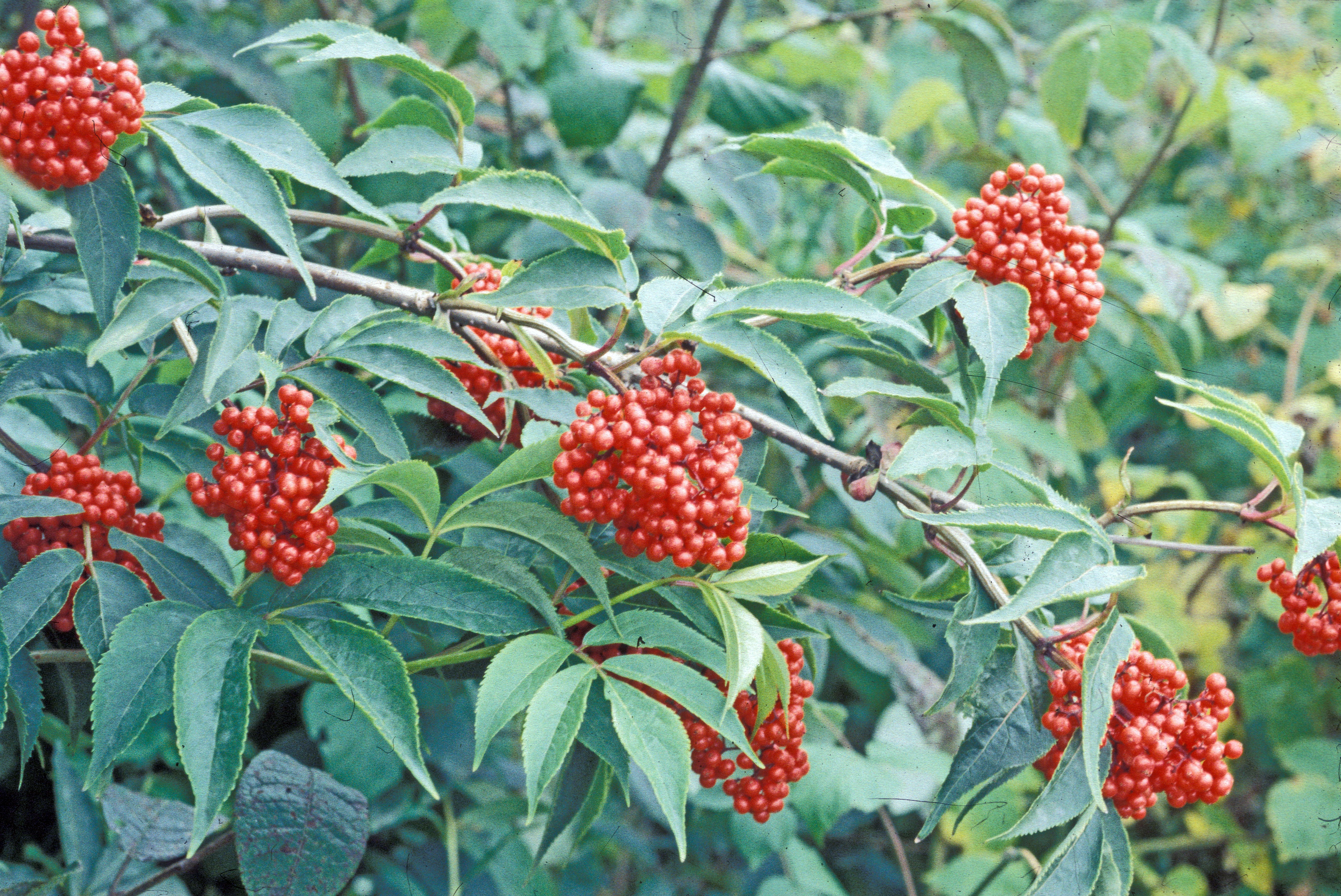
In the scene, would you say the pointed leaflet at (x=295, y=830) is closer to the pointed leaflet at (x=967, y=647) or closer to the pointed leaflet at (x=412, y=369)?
the pointed leaflet at (x=412, y=369)

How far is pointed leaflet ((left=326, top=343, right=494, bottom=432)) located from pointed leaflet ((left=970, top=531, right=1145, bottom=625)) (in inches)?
19.1

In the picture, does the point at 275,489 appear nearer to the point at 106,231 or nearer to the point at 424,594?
the point at 424,594

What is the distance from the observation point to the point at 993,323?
989 mm

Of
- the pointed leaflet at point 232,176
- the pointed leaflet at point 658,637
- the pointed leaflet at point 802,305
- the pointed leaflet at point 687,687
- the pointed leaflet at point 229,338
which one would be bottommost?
the pointed leaflet at point 687,687

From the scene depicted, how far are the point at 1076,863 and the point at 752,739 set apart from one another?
0.32 meters

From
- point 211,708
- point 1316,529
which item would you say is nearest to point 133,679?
point 211,708

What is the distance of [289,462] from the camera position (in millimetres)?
900

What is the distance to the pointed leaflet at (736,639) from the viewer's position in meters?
0.80

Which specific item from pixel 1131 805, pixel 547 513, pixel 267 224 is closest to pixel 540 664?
pixel 547 513

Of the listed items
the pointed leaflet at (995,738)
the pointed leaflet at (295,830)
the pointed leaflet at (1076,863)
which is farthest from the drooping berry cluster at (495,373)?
the pointed leaflet at (1076,863)

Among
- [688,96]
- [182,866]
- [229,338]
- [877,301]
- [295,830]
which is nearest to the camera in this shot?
[229,338]

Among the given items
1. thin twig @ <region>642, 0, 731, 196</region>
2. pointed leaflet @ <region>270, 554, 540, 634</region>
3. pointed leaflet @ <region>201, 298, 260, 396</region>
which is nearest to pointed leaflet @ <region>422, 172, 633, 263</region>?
pointed leaflet @ <region>201, 298, 260, 396</region>

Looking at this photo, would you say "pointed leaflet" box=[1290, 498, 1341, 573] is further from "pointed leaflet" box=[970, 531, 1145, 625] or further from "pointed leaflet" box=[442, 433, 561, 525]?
"pointed leaflet" box=[442, 433, 561, 525]

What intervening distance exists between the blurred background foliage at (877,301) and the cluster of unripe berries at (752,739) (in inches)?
7.1
